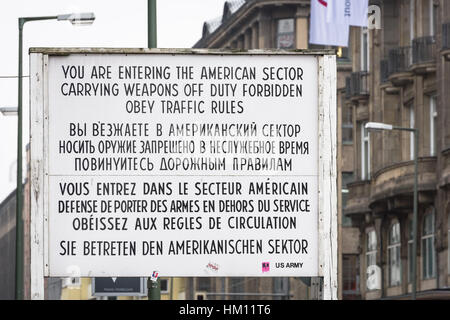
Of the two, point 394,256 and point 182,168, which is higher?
point 394,256

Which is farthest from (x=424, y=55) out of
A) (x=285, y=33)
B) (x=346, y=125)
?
(x=285, y=33)

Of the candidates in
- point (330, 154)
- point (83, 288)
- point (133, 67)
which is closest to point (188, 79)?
point (133, 67)

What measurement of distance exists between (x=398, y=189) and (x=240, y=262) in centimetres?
4592

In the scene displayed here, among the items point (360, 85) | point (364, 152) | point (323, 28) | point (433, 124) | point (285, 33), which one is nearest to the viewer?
point (323, 28)

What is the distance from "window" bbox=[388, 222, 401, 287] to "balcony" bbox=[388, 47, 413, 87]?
252 inches

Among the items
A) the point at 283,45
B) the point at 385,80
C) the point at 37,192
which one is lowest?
the point at 37,192

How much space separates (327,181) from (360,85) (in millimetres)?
56093

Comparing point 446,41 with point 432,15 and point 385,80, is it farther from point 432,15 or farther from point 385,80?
point 385,80

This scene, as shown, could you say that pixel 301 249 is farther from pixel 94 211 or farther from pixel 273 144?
pixel 94 211

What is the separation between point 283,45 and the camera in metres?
88.8

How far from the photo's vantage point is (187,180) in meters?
10.4

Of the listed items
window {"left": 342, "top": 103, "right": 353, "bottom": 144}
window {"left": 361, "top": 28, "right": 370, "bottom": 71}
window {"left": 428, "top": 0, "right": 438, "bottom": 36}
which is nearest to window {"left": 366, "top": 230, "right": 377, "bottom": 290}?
window {"left": 361, "top": 28, "right": 370, "bottom": 71}

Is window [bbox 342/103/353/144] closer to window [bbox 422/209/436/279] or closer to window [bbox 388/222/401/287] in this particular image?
window [bbox 388/222/401/287]
